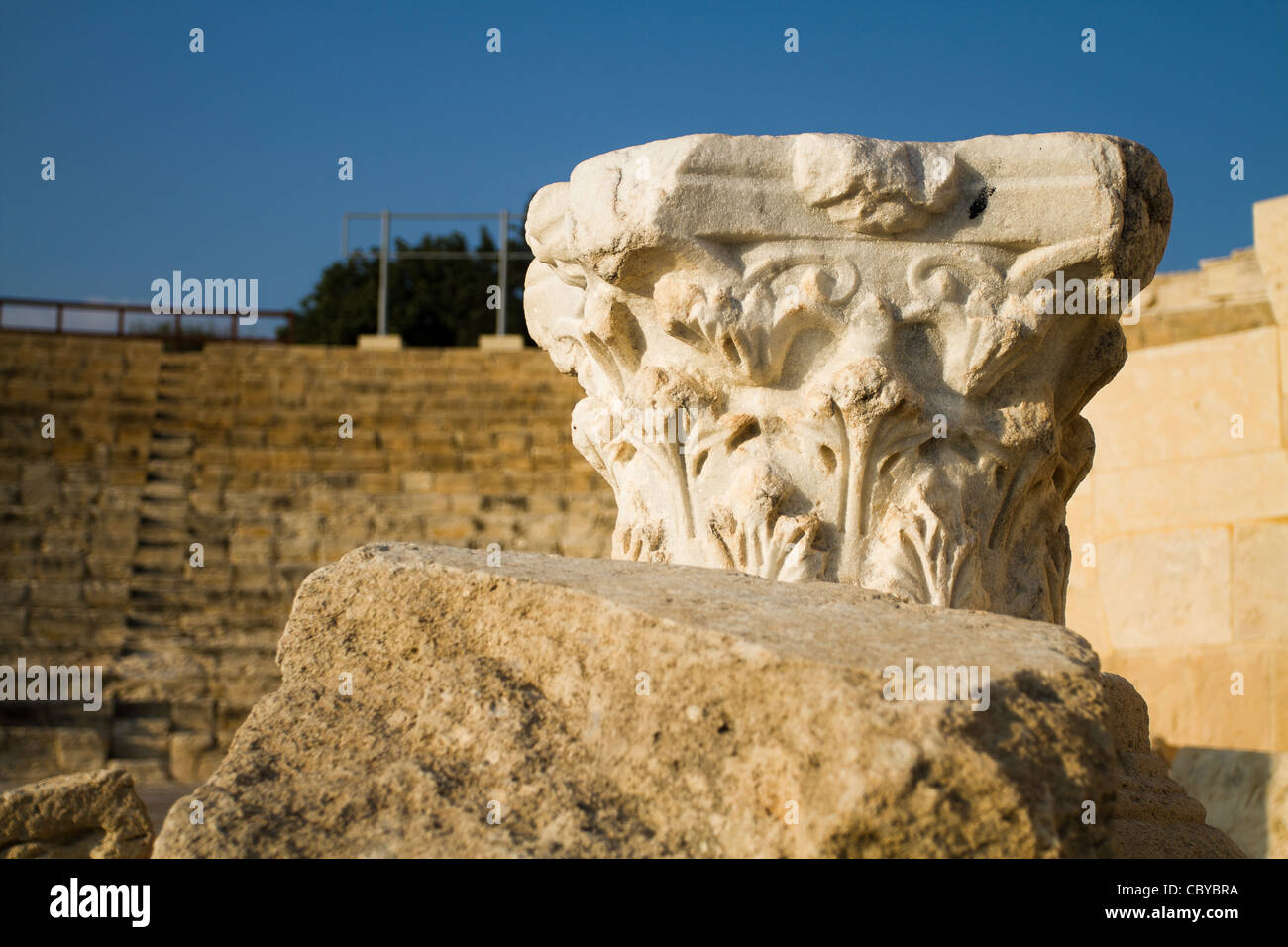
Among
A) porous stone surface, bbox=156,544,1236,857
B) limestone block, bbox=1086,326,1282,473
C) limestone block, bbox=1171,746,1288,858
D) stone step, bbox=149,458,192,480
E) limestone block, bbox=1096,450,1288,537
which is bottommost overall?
limestone block, bbox=1171,746,1288,858

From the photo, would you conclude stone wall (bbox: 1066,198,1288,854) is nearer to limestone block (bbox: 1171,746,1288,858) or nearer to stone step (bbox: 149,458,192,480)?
limestone block (bbox: 1171,746,1288,858)

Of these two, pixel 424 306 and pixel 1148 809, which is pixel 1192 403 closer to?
pixel 1148 809

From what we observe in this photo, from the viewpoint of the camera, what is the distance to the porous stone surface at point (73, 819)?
3002mm

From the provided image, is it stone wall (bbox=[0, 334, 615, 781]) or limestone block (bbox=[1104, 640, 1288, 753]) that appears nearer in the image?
limestone block (bbox=[1104, 640, 1288, 753])

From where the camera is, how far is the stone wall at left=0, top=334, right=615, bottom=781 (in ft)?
25.6

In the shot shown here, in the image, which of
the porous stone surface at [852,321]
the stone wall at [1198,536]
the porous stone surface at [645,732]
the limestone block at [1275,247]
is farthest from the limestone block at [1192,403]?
the porous stone surface at [645,732]

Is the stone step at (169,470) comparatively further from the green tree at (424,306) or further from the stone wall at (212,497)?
the green tree at (424,306)

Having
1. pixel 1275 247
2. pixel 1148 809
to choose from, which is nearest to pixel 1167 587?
pixel 1275 247

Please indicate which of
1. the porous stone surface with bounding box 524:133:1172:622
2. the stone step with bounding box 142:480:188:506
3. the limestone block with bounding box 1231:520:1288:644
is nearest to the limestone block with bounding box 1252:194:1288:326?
the limestone block with bounding box 1231:520:1288:644

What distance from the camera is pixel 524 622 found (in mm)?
1876

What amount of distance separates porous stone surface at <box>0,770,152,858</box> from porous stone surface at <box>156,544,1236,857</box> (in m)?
1.35

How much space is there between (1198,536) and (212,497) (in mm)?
Result: 7334

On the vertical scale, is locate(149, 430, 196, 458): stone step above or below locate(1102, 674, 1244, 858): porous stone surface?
above
